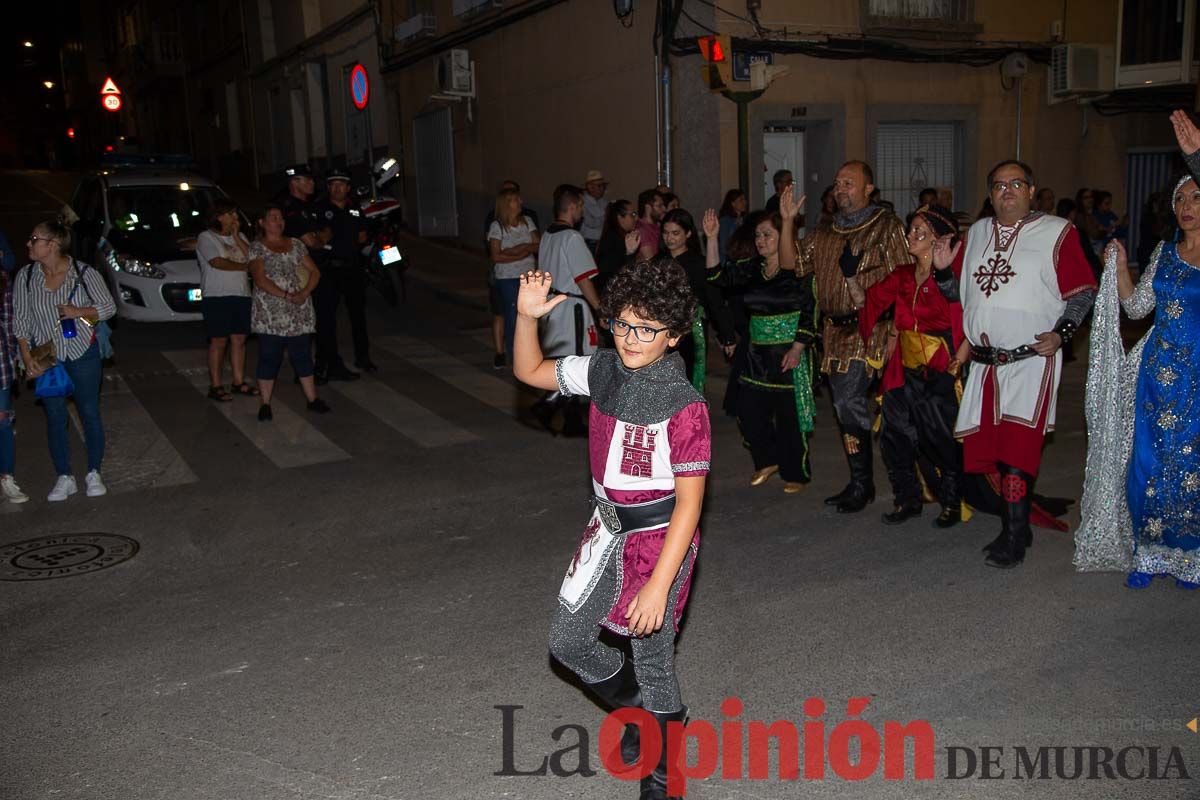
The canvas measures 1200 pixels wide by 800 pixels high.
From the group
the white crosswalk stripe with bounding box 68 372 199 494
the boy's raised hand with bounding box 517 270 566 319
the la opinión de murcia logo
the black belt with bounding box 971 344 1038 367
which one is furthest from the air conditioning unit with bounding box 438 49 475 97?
the la opinión de murcia logo

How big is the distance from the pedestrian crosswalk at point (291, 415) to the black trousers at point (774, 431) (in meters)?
2.60

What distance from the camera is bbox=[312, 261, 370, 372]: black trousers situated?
10.8 meters

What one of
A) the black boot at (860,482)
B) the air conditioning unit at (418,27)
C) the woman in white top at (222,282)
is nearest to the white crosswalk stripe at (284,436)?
the woman in white top at (222,282)

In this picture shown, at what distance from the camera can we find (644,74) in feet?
50.6

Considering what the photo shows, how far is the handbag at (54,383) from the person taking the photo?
712cm

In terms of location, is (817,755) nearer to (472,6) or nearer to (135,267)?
(135,267)

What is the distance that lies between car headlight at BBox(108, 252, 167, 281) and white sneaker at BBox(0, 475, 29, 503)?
20.3ft

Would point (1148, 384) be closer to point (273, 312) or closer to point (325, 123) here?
point (273, 312)

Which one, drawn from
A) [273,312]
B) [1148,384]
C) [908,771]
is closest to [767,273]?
[1148,384]

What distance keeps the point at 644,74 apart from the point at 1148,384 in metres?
11.3

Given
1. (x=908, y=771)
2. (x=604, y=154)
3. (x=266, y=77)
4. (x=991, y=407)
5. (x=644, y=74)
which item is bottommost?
(x=908, y=771)

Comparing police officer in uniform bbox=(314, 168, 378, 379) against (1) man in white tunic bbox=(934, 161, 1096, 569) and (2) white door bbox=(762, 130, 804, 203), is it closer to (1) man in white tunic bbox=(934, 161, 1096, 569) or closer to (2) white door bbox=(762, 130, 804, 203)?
(1) man in white tunic bbox=(934, 161, 1096, 569)

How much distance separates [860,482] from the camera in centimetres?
676

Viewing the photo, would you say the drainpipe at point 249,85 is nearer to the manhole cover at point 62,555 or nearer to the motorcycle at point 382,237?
the motorcycle at point 382,237
